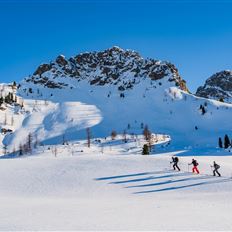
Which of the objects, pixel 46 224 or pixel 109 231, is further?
pixel 46 224

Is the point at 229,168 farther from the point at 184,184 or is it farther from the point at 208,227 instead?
the point at 208,227

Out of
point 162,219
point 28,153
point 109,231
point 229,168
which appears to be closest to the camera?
point 109,231

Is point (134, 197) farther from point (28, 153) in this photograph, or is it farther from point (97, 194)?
point (28, 153)

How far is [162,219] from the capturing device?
18.0 metres

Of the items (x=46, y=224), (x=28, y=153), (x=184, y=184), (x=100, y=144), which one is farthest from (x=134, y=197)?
(x=100, y=144)

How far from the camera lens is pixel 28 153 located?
171625 mm

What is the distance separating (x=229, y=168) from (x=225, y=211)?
71.1 feet

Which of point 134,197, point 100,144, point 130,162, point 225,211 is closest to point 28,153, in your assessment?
point 100,144

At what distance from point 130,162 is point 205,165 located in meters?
8.79

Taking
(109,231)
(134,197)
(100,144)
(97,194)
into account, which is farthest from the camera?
(100,144)

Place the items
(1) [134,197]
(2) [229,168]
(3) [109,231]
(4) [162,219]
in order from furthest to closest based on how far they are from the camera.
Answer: (2) [229,168], (1) [134,197], (4) [162,219], (3) [109,231]

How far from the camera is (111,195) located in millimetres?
31578

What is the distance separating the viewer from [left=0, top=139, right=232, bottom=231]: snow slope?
17344 millimetres

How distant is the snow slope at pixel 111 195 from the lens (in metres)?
17.3
